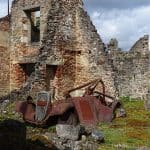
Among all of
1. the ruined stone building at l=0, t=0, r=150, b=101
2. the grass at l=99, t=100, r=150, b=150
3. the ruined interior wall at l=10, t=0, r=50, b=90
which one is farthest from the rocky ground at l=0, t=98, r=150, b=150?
the ruined interior wall at l=10, t=0, r=50, b=90

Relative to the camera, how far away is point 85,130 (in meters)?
16.8

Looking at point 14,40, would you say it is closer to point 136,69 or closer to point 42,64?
point 42,64

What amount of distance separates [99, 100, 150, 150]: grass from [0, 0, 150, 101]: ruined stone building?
394 cm

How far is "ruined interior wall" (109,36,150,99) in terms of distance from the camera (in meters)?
35.0

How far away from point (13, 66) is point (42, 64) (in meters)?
3.63

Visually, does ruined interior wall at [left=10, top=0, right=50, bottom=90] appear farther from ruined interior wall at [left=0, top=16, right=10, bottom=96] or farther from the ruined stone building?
ruined interior wall at [left=0, top=16, right=10, bottom=96]

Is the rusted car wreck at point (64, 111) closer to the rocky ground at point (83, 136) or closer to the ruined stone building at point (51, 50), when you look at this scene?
the rocky ground at point (83, 136)

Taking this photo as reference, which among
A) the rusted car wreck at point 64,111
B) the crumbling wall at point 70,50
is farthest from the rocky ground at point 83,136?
the crumbling wall at point 70,50

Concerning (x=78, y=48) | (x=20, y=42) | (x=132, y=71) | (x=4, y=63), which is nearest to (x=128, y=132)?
(x=78, y=48)

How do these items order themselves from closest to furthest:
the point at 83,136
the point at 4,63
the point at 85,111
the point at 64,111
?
the point at 83,136 → the point at 64,111 → the point at 85,111 → the point at 4,63

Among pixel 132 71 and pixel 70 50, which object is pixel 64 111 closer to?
pixel 70 50

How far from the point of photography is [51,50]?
82.9 feet

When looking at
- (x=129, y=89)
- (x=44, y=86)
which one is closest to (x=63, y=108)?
(x=44, y=86)

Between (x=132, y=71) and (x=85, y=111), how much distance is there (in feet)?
52.7
